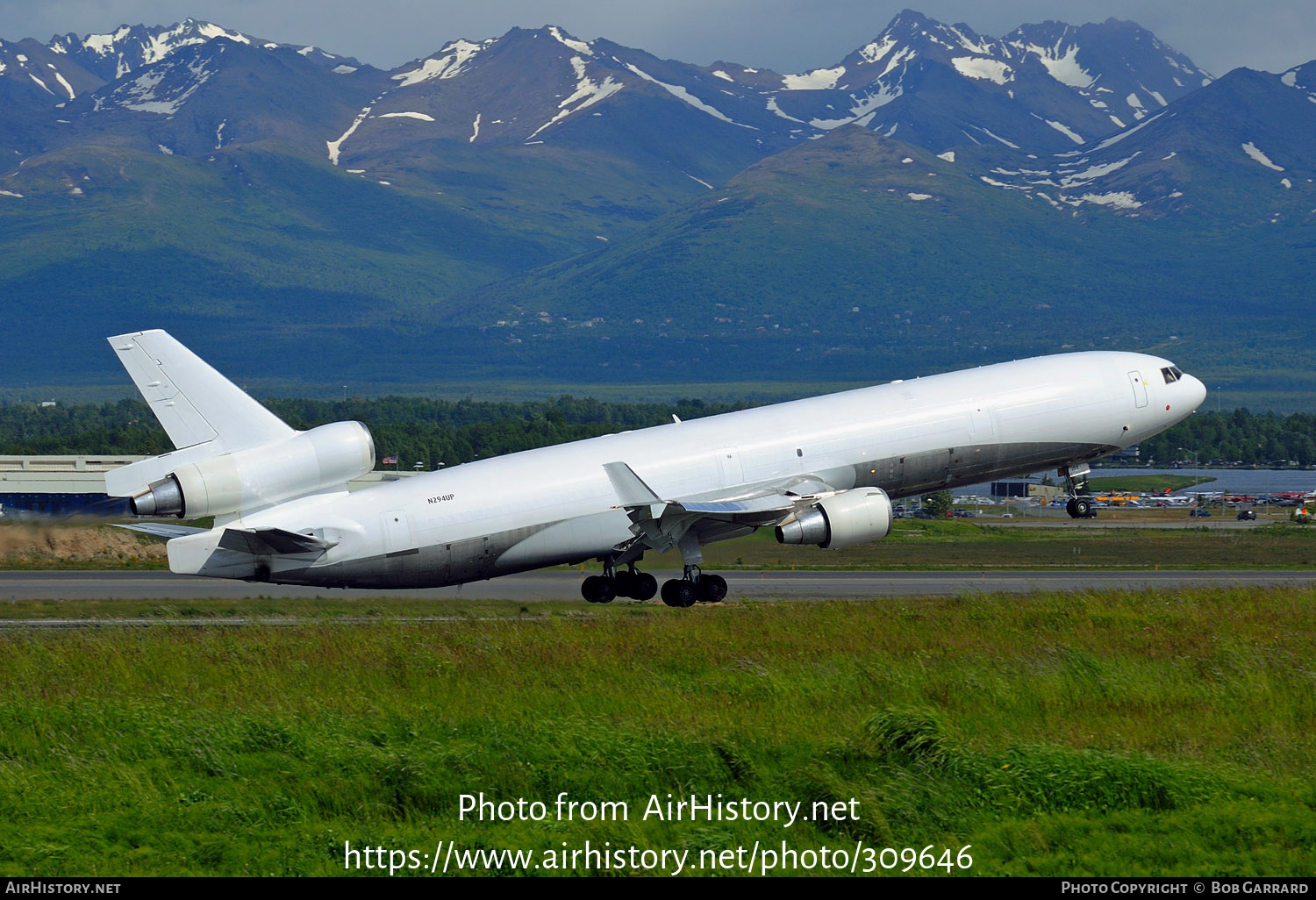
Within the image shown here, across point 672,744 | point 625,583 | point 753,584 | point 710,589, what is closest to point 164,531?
point 625,583

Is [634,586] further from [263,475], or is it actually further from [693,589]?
[263,475]

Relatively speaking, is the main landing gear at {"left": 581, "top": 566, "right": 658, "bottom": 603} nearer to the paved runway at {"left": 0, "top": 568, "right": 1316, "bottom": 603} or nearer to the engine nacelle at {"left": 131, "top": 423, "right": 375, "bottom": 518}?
the paved runway at {"left": 0, "top": 568, "right": 1316, "bottom": 603}

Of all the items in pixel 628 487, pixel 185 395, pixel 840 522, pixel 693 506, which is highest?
pixel 185 395

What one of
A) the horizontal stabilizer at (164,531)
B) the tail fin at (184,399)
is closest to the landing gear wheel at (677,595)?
the tail fin at (184,399)

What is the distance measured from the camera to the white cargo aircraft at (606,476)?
3531 centimetres

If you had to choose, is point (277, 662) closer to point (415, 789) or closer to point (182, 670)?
point (182, 670)

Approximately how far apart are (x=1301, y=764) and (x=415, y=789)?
11.3 meters

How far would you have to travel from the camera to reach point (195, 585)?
50312mm

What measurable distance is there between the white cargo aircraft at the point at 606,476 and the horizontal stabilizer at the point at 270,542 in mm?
50

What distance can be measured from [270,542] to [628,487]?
909 cm

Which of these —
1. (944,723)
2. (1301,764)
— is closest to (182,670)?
(944,723)

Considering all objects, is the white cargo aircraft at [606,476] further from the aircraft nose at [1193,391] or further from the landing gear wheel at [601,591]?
the aircraft nose at [1193,391]

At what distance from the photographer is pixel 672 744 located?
62.5 feet

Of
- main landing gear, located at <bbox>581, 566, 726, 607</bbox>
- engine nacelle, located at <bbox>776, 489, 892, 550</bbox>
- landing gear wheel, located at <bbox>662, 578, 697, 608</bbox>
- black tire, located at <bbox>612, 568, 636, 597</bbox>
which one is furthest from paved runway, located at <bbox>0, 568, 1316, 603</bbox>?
engine nacelle, located at <bbox>776, 489, 892, 550</bbox>
